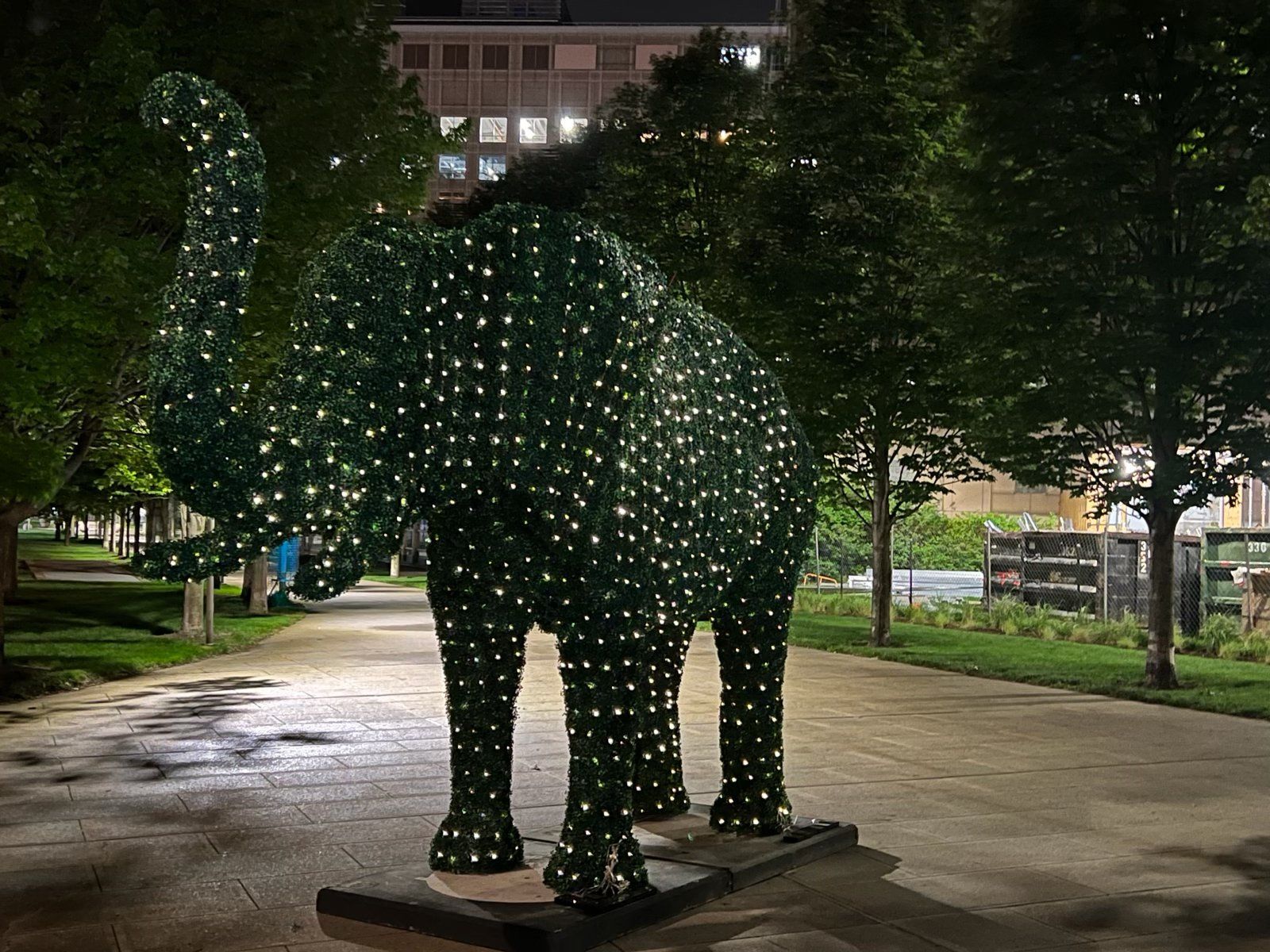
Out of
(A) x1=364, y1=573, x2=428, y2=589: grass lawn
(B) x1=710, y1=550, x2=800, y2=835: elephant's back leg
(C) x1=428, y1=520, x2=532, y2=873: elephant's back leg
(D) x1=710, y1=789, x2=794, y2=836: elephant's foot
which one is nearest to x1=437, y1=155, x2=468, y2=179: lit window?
(A) x1=364, y1=573, x2=428, y2=589: grass lawn

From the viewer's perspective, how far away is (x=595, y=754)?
557cm

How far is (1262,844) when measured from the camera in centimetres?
745

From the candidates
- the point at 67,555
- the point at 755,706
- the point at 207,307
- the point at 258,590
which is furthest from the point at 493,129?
the point at 207,307

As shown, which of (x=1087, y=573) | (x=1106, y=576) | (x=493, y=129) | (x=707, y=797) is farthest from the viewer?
(x=493, y=129)

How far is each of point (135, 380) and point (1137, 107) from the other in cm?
1164

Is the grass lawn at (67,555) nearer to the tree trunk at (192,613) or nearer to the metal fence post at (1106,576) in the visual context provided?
the tree trunk at (192,613)

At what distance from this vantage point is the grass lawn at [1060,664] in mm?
14023

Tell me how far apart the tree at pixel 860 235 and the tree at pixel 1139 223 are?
161 inches

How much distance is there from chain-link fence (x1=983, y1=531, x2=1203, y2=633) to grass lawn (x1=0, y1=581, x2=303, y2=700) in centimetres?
1344

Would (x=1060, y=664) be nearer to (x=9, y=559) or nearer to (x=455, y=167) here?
(x=9, y=559)

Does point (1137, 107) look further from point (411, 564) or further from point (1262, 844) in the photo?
point (411, 564)

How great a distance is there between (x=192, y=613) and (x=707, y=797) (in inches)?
531

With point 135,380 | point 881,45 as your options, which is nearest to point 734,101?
point 881,45

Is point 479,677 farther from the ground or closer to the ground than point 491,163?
closer to the ground
